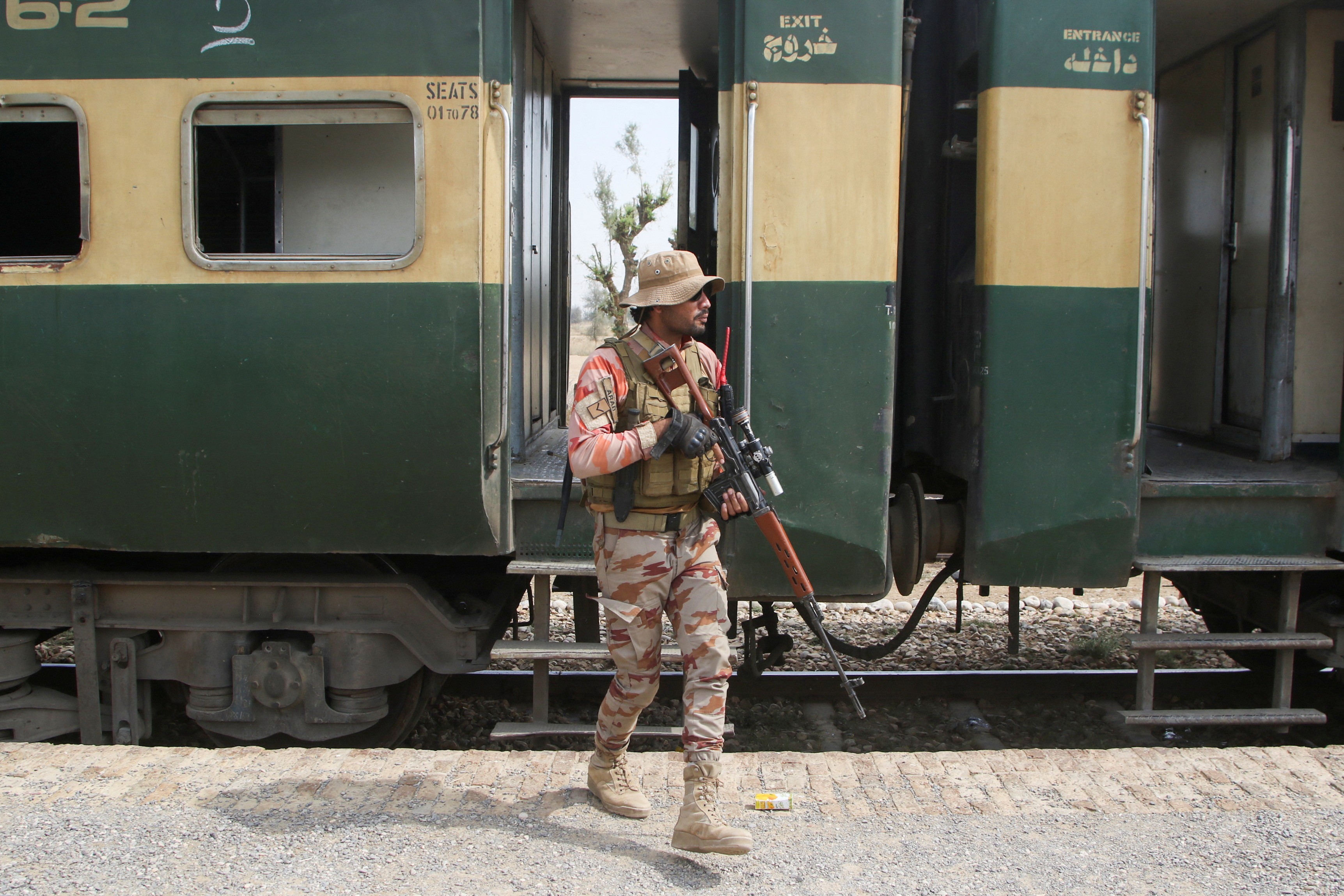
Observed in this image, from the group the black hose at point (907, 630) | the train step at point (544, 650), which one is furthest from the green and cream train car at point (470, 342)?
the train step at point (544, 650)

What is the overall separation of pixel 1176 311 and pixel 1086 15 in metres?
2.48

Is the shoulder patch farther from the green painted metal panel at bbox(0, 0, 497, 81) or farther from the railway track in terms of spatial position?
the railway track

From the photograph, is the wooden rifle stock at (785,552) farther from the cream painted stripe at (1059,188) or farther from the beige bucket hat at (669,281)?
the cream painted stripe at (1059,188)

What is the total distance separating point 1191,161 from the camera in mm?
5477

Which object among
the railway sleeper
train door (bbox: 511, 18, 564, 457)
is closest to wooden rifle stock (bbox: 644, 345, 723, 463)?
train door (bbox: 511, 18, 564, 457)

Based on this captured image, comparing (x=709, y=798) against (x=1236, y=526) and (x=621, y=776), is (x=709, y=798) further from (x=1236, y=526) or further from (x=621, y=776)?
(x=1236, y=526)

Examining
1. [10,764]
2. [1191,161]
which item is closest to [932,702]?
[1191,161]

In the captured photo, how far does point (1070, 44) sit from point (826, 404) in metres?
1.66

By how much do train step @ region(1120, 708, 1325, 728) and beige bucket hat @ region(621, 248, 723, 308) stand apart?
258 centimetres

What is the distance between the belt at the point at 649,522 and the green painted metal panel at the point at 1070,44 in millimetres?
2116

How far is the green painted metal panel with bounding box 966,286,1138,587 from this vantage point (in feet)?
12.4

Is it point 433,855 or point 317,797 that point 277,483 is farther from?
point 433,855

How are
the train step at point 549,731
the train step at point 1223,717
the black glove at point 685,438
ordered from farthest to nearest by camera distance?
the train step at point 1223,717 < the train step at point 549,731 < the black glove at point 685,438

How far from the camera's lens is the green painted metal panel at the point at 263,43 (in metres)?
3.56
